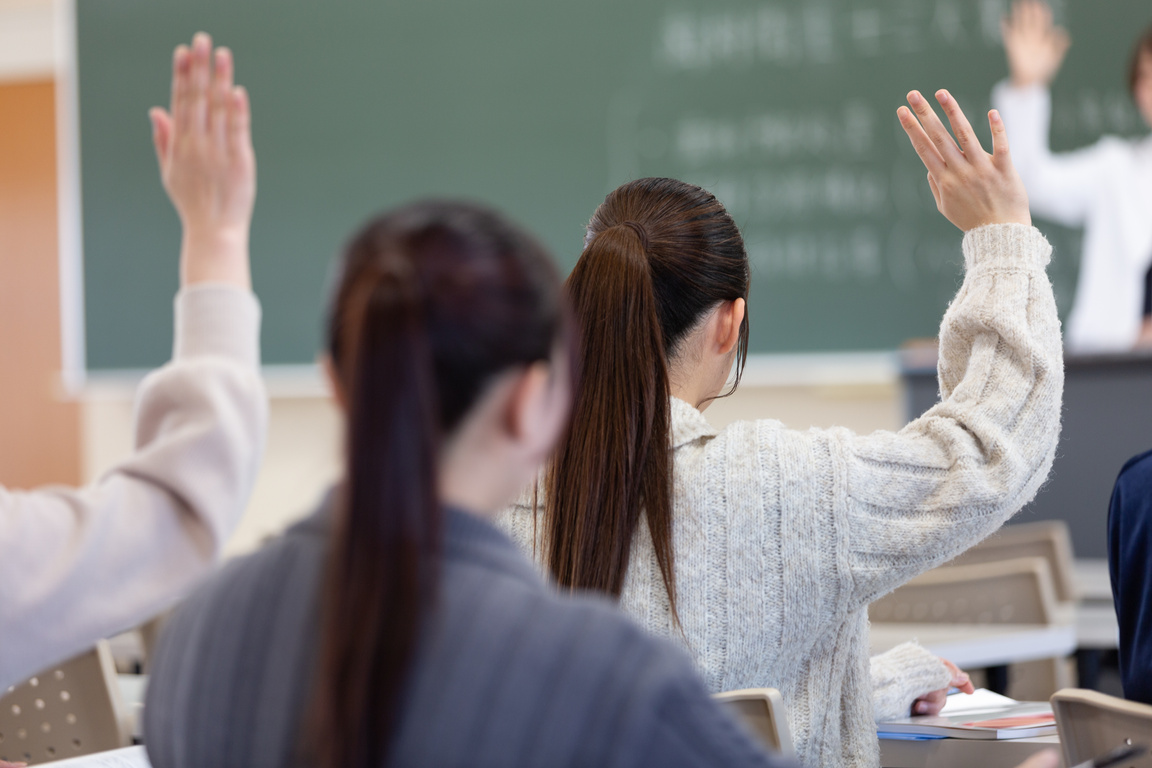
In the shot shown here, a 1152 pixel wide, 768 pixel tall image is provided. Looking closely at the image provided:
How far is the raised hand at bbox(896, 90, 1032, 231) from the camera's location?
145 cm

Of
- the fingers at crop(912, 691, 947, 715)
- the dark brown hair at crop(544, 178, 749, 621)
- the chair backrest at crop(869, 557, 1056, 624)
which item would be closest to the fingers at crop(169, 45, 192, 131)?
the dark brown hair at crop(544, 178, 749, 621)

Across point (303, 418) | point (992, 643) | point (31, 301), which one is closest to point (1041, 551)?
point (992, 643)

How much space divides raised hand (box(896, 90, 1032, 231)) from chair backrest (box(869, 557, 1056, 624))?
115 centimetres

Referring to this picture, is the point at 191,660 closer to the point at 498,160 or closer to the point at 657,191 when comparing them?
the point at 657,191

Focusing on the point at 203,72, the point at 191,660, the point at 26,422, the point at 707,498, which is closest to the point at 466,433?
the point at 191,660

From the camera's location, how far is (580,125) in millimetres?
4371

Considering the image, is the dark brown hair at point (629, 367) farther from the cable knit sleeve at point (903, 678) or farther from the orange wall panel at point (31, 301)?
the orange wall panel at point (31, 301)

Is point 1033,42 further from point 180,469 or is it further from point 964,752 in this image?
point 180,469

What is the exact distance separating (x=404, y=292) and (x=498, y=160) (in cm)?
390

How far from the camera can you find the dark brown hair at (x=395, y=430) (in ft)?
2.10

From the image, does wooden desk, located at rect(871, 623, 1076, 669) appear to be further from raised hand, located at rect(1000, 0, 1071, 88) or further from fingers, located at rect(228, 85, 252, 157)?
raised hand, located at rect(1000, 0, 1071, 88)

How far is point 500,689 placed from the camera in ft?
2.12

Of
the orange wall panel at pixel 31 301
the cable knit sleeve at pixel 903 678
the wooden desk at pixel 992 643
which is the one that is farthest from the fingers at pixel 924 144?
the orange wall panel at pixel 31 301

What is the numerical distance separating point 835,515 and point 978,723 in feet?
1.18
